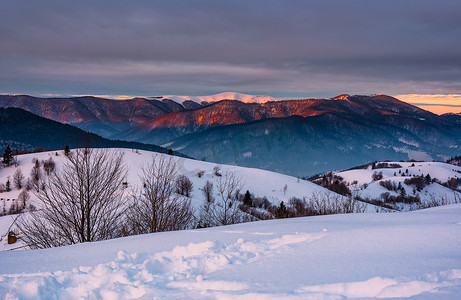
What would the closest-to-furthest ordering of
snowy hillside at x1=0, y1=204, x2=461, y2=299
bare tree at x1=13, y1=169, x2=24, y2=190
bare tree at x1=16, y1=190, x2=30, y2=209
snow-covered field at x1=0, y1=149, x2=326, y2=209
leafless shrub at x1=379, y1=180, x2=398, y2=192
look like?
1. snowy hillside at x1=0, y1=204, x2=461, y2=299
2. bare tree at x1=16, y1=190, x2=30, y2=209
3. bare tree at x1=13, y1=169, x2=24, y2=190
4. snow-covered field at x1=0, y1=149, x2=326, y2=209
5. leafless shrub at x1=379, y1=180, x2=398, y2=192

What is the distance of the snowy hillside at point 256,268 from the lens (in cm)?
329

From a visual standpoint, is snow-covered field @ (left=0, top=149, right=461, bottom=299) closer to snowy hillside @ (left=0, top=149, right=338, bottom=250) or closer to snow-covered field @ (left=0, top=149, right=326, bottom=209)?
snowy hillside @ (left=0, top=149, right=338, bottom=250)

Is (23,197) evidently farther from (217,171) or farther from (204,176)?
(217,171)

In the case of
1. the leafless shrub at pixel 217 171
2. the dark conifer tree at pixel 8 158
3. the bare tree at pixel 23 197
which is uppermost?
the dark conifer tree at pixel 8 158

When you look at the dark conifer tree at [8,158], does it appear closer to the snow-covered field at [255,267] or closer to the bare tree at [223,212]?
the bare tree at [223,212]

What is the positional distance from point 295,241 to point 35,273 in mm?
3962

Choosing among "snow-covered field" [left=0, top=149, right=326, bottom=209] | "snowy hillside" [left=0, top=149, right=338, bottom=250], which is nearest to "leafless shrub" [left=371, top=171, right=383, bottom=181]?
"snow-covered field" [left=0, top=149, right=326, bottom=209]

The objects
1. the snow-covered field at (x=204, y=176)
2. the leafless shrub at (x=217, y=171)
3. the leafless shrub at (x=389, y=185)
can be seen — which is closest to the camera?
the snow-covered field at (x=204, y=176)

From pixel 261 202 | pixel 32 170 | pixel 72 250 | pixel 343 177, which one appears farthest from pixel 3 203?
pixel 343 177

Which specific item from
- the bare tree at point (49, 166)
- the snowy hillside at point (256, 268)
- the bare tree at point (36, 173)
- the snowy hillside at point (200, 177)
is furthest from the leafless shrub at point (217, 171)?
the snowy hillside at point (256, 268)

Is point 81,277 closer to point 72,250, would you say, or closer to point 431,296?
point 72,250

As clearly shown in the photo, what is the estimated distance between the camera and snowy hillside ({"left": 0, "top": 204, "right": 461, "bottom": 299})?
3293 millimetres

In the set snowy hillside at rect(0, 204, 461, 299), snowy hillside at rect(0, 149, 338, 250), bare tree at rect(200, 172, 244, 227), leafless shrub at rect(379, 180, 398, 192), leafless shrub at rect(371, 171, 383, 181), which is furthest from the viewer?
leafless shrub at rect(371, 171, 383, 181)

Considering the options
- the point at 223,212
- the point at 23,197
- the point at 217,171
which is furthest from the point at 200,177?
the point at 223,212
